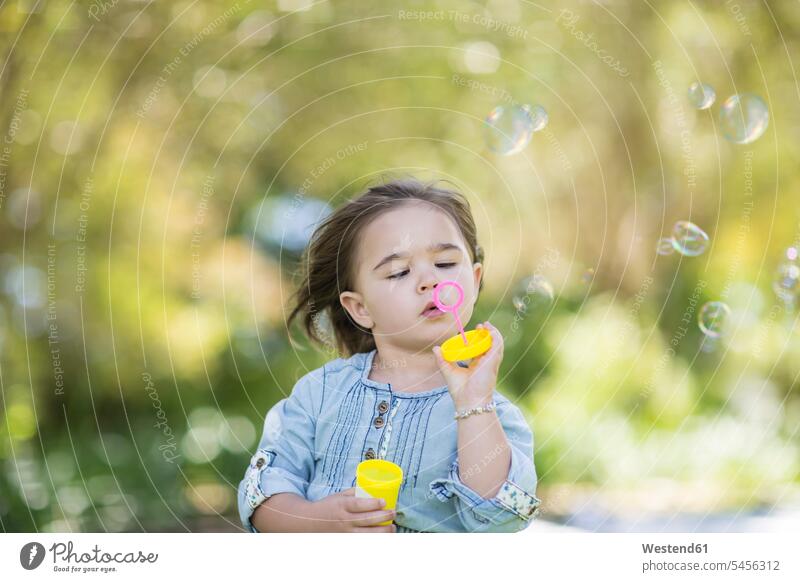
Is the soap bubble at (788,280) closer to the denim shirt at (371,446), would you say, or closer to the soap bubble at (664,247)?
the soap bubble at (664,247)

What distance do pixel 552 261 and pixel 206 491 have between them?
1.29m

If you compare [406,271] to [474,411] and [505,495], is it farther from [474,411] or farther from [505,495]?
[505,495]

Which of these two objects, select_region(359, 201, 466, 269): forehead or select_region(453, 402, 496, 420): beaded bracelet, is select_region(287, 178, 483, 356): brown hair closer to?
select_region(359, 201, 466, 269): forehead

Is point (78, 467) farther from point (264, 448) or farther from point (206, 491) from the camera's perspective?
point (264, 448)

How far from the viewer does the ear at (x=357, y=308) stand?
161 centimetres

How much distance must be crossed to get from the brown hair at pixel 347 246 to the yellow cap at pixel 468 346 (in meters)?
0.24

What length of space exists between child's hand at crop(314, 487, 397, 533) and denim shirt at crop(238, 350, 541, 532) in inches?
2.6

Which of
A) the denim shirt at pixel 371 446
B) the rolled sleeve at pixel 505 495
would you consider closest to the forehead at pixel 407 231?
the denim shirt at pixel 371 446

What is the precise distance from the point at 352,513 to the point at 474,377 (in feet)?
0.99

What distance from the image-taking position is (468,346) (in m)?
1.40

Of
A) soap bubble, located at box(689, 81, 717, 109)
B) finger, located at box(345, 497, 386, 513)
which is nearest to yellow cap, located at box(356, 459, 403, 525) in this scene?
finger, located at box(345, 497, 386, 513)

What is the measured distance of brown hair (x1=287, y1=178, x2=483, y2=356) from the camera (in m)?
1.62
